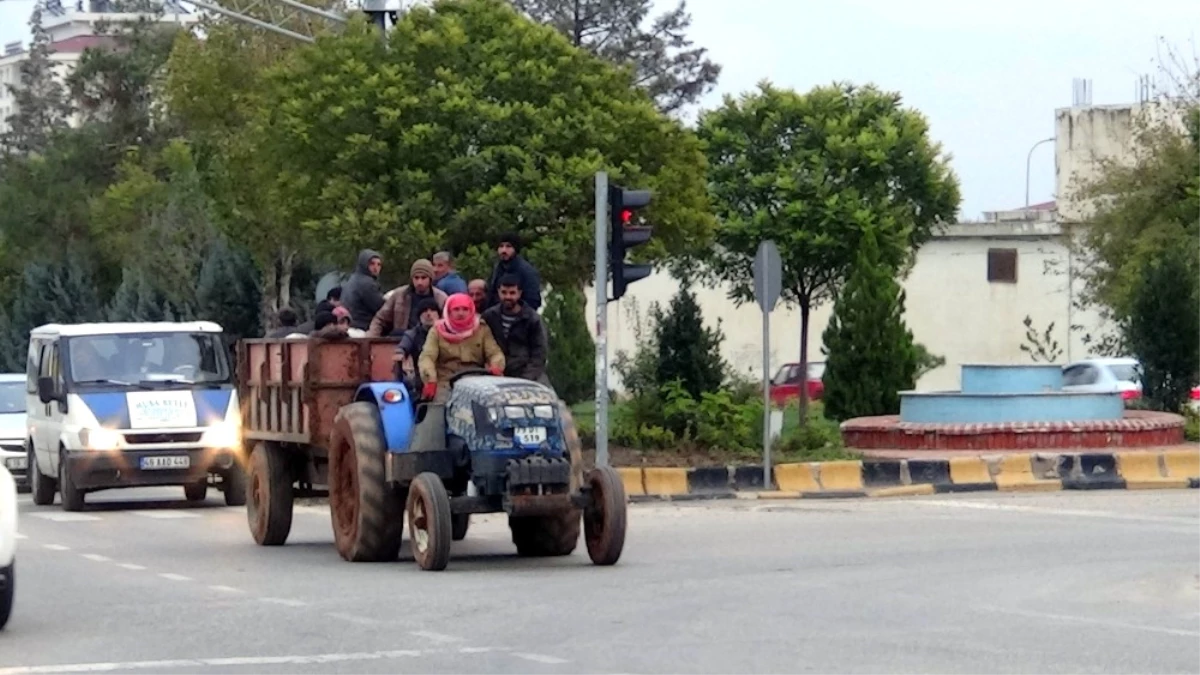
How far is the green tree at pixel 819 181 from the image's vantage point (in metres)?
38.6

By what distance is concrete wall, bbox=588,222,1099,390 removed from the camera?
60062 millimetres

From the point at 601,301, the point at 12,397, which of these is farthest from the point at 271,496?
the point at 12,397

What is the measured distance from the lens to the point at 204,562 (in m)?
17.7

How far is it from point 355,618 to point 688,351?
18363 millimetres

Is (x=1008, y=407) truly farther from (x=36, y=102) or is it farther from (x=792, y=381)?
(x=36, y=102)

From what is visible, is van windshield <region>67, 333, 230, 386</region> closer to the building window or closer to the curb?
the curb

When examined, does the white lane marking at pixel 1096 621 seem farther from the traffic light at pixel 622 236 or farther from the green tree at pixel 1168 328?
the green tree at pixel 1168 328

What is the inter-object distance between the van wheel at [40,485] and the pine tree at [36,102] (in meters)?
60.5

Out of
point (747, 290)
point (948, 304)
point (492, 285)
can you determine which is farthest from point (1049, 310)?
point (492, 285)

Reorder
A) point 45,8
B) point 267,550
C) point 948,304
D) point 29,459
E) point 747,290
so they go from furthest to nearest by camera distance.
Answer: point 45,8, point 948,304, point 747,290, point 29,459, point 267,550

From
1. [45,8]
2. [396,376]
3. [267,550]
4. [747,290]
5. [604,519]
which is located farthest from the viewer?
[45,8]

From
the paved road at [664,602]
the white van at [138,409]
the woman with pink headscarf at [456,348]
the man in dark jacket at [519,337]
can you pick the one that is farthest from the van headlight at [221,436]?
the woman with pink headscarf at [456,348]

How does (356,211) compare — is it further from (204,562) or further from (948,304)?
(948,304)

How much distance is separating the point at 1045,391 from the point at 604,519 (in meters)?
14.0
